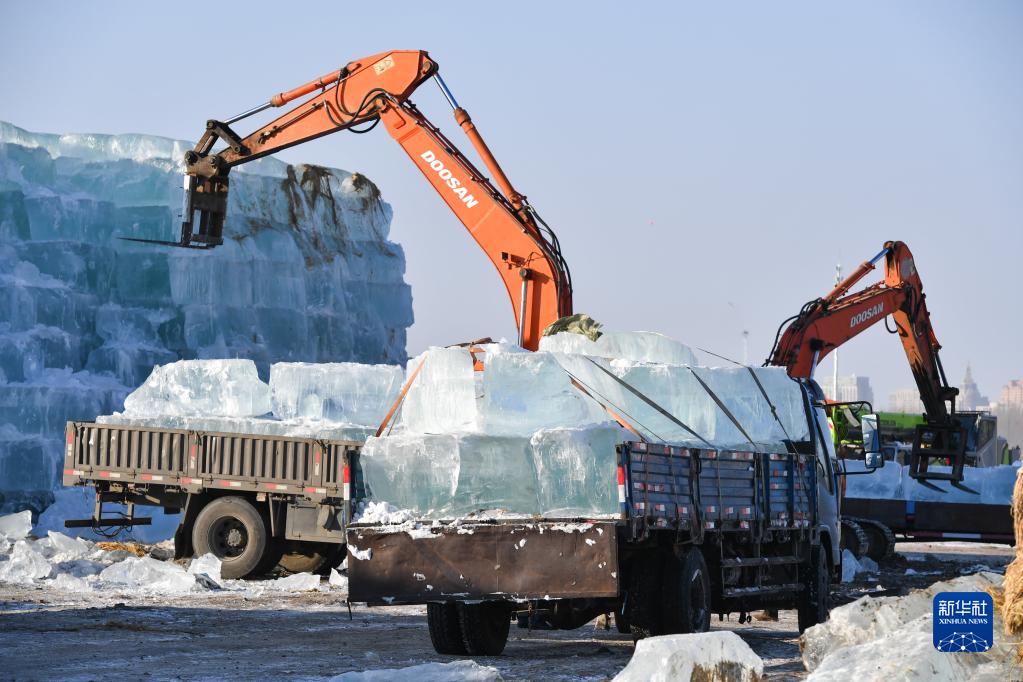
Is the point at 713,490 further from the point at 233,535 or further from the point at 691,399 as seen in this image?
the point at 233,535

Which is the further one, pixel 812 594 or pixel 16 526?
pixel 16 526

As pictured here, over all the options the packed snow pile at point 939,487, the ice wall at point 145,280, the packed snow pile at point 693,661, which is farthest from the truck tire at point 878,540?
the ice wall at point 145,280

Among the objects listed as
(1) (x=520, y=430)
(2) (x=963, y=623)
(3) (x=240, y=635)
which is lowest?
(3) (x=240, y=635)

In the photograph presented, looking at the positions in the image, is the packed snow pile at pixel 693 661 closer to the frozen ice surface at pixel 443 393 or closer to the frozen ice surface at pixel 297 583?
the frozen ice surface at pixel 443 393

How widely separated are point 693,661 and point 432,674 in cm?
180

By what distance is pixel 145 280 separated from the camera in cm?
3900

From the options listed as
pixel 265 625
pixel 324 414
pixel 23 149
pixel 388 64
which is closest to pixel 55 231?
pixel 23 149

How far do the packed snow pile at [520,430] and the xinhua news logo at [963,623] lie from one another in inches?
118

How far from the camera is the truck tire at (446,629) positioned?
12.2 m

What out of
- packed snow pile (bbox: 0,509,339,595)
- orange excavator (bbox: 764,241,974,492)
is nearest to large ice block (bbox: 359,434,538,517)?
packed snow pile (bbox: 0,509,339,595)

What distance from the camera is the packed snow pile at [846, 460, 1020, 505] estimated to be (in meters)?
27.2

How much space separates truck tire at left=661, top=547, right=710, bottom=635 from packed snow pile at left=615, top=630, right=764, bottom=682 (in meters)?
2.50

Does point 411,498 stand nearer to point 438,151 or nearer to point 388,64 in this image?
point 438,151

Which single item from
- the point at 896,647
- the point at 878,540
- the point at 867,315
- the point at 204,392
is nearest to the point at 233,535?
the point at 204,392
